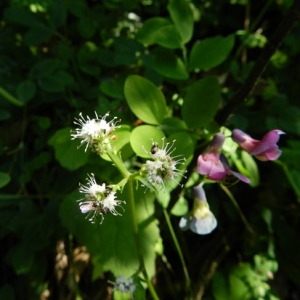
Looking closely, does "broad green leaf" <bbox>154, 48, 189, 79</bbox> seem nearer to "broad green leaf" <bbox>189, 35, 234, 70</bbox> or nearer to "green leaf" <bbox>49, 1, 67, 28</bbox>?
"broad green leaf" <bbox>189, 35, 234, 70</bbox>

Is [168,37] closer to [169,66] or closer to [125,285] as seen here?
[169,66]

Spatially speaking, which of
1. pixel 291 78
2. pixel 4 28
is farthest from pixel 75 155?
pixel 291 78

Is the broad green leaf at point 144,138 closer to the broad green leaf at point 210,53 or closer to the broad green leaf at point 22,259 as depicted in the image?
the broad green leaf at point 210,53

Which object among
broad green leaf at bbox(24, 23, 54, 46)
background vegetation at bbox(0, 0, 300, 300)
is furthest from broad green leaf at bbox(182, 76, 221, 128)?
broad green leaf at bbox(24, 23, 54, 46)

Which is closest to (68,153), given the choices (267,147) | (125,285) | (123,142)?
(123,142)

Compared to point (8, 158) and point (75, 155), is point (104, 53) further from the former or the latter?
point (75, 155)

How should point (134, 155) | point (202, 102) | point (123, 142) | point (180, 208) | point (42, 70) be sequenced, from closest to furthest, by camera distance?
point (123, 142), point (202, 102), point (134, 155), point (180, 208), point (42, 70)
